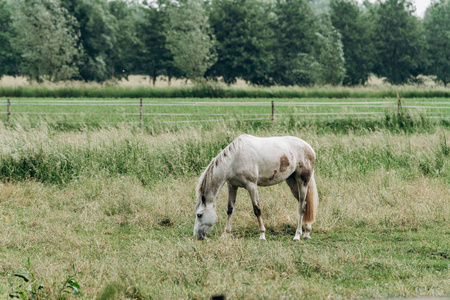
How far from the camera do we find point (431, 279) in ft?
16.4

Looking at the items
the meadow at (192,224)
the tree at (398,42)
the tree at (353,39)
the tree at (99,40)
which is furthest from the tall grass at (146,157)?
the tree at (398,42)

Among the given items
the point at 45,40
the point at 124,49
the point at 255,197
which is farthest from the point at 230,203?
the point at 124,49

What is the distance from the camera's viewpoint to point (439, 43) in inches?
2387

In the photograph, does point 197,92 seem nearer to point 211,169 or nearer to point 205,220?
point 211,169

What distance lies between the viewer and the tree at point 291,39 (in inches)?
2277

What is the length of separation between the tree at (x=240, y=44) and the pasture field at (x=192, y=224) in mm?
43702

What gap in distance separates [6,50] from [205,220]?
192 ft

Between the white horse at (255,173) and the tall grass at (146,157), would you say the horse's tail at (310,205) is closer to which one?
the white horse at (255,173)

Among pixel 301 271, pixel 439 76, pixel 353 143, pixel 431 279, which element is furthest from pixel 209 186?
pixel 439 76

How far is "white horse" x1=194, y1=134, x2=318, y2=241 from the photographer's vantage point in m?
6.37

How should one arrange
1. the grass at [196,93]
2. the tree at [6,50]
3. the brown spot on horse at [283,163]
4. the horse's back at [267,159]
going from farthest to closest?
1. the tree at [6,50]
2. the grass at [196,93]
3. the brown spot on horse at [283,163]
4. the horse's back at [267,159]

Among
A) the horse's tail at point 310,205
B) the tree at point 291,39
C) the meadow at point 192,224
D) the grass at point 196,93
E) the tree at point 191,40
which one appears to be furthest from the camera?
the tree at point 291,39

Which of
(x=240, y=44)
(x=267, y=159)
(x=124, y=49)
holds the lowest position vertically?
(x=267, y=159)

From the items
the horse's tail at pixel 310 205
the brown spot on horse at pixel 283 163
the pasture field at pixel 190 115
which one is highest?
the brown spot on horse at pixel 283 163
